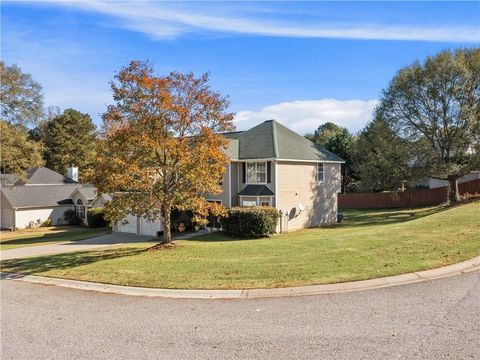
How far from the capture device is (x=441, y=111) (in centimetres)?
3497

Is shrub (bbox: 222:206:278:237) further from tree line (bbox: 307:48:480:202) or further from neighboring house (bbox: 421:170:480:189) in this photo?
neighboring house (bbox: 421:170:480:189)

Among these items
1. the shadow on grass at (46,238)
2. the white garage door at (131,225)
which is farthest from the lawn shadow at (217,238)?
the shadow on grass at (46,238)

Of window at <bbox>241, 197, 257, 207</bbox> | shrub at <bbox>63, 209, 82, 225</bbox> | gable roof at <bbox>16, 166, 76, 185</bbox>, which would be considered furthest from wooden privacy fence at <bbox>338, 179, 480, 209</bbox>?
gable roof at <bbox>16, 166, 76, 185</bbox>

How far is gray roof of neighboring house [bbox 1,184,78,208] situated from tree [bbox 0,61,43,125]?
6.67 metres

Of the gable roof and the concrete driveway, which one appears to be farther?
the gable roof

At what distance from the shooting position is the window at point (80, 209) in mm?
40625

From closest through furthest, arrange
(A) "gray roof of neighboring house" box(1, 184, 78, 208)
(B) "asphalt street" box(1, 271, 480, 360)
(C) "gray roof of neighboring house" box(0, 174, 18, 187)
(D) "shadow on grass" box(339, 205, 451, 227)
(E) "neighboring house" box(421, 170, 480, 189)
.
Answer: (B) "asphalt street" box(1, 271, 480, 360), (D) "shadow on grass" box(339, 205, 451, 227), (A) "gray roof of neighboring house" box(1, 184, 78, 208), (C) "gray roof of neighboring house" box(0, 174, 18, 187), (E) "neighboring house" box(421, 170, 480, 189)

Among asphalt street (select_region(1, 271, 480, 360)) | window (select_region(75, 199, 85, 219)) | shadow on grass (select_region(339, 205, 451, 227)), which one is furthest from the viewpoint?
window (select_region(75, 199, 85, 219))

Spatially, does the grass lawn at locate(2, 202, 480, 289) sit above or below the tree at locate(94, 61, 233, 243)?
below

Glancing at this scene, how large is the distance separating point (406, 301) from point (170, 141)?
435 inches

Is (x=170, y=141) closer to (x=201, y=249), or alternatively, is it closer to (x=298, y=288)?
(x=201, y=249)

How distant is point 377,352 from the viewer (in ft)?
18.9

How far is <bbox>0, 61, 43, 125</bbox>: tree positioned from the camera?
3594cm

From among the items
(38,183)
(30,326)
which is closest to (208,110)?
(30,326)
